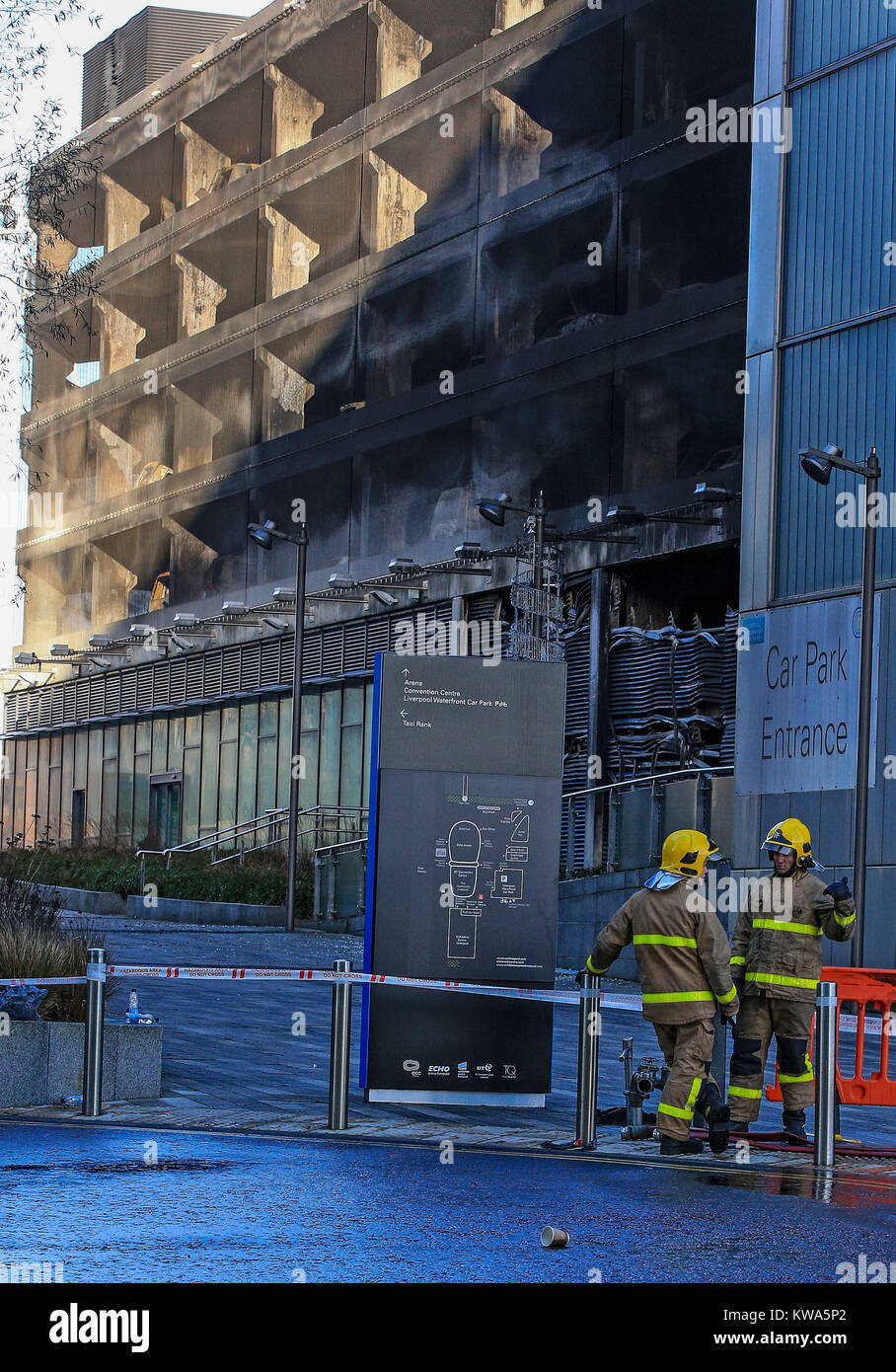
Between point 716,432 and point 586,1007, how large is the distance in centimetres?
2373

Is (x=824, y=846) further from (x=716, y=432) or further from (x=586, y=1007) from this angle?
(x=586, y=1007)

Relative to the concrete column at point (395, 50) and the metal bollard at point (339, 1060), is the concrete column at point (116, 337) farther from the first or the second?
the metal bollard at point (339, 1060)

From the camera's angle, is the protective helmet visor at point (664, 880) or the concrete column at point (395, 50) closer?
the protective helmet visor at point (664, 880)

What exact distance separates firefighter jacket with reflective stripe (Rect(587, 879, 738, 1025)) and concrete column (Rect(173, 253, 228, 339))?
4307cm

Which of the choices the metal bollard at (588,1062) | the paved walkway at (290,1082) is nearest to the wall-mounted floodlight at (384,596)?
the paved walkway at (290,1082)

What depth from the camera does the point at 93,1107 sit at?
12.2m

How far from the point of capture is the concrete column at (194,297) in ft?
172

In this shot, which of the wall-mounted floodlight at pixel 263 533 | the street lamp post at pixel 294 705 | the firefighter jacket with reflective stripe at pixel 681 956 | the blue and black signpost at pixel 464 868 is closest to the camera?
the firefighter jacket with reflective stripe at pixel 681 956

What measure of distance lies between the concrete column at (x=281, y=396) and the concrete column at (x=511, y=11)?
984 cm

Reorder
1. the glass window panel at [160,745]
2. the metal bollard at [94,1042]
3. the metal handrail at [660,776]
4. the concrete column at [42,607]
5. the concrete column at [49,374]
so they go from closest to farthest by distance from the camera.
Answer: the metal bollard at [94,1042] → the metal handrail at [660,776] → the glass window panel at [160,745] → the concrete column at [42,607] → the concrete column at [49,374]

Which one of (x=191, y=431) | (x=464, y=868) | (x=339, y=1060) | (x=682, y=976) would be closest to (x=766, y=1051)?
(x=682, y=976)

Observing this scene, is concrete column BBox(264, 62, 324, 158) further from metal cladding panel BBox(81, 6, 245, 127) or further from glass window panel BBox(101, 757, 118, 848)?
glass window panel BBox(101, 757, 118, 848)

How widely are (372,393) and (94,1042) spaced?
3327 cm
